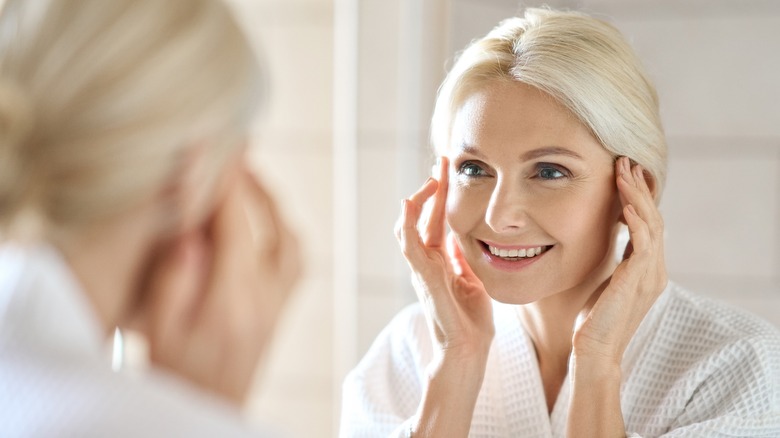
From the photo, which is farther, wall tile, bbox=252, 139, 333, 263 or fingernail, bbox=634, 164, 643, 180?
wall tile, bbox=252, 139, 333, 263

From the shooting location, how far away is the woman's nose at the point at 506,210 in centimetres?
135

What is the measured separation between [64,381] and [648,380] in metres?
0.96

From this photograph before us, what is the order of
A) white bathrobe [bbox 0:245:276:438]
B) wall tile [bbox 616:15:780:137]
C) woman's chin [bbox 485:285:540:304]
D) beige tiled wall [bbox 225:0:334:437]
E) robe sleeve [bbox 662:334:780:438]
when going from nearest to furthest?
white bathrobe [bbox 0:245:276:438] → robe sleeve [bbox 662:334:780:438] → woman's chin [bbox 485:285:540:304] → wall tile [bbox 616:15:780:137] → beige tiled wall [bbox 225:0:334:437]

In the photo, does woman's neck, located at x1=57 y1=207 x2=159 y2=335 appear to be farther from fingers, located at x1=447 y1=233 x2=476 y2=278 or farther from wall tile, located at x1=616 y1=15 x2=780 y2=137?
wall tile, located at x1=616 y1=15 x2=780 y2=137

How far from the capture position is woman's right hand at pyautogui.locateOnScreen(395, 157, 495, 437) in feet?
4.62

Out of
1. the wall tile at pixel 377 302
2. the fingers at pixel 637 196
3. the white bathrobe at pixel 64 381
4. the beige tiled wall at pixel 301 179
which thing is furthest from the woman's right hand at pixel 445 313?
the beige tiled wall at pixel 301 179

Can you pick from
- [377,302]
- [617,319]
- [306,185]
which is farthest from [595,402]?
[306,185]

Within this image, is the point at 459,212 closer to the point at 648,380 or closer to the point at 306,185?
the point at 648,380

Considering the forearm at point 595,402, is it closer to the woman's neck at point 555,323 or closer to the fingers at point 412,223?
the woman's neck at point 555,323

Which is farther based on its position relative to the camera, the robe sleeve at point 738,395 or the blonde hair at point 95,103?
the robe sleeve at point 738,395

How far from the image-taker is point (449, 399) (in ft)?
4.63

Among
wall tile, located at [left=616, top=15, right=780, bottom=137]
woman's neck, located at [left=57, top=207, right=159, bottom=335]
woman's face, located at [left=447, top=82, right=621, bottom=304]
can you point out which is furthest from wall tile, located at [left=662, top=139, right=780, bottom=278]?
woman's neck, located at [left=57, top=207, right=159, bottom=335]

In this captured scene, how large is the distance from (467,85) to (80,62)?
0.75 meters

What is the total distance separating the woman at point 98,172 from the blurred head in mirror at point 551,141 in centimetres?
58
